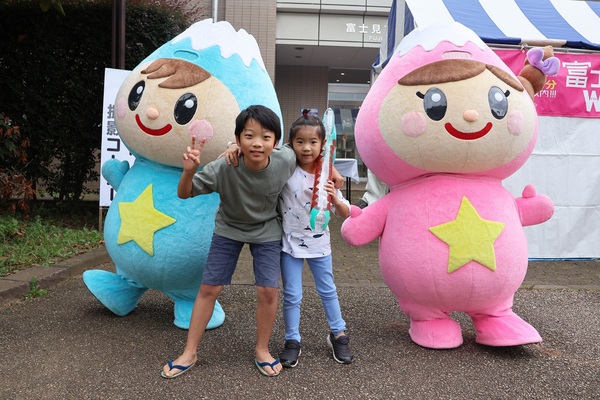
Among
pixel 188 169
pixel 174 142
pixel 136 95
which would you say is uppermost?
pixel 136 95

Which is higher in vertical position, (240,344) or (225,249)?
(225,249)

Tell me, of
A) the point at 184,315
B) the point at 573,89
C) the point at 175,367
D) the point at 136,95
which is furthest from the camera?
the point at 573,89

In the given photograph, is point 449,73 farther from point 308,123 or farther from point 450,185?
point 308,123

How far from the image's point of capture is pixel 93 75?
767 cm

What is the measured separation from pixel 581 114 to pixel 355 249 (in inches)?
126

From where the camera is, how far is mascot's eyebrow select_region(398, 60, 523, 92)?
306 cm

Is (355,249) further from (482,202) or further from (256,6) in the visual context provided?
(256,6)

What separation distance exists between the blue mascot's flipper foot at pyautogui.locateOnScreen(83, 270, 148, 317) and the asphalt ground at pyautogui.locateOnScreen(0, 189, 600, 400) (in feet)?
0.33

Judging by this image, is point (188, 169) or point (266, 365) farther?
point (266, 365)

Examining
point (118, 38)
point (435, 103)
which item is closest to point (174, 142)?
point (435, 103)

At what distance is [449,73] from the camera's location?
10.1 ft

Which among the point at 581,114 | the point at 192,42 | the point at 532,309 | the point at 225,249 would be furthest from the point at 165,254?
the point at 581,114

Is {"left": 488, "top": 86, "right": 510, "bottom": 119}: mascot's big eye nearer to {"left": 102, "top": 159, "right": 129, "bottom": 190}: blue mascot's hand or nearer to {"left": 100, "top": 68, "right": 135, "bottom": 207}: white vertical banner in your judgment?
{"left": 102, "top": 159, "right": 129, "bottom": 190}: blue mascot's hand

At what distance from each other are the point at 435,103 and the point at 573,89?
4.19m
